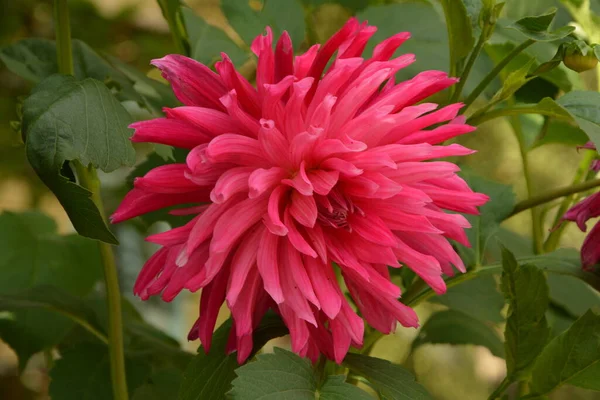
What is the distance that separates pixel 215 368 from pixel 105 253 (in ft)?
0.30

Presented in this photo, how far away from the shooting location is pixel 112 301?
1.27ft

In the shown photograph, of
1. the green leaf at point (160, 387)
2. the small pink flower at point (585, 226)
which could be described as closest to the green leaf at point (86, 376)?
the green leaf at point (160, 387)

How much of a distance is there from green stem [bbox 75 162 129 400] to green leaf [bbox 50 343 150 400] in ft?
0.11

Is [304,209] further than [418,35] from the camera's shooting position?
No

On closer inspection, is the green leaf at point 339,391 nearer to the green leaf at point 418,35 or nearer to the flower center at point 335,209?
the flower center at point 335,209

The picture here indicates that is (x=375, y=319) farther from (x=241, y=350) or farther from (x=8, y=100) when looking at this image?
(x=8, y=100)

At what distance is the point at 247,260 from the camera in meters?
0.29

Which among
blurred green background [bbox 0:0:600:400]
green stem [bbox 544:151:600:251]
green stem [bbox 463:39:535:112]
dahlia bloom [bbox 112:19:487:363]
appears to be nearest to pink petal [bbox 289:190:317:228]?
dahlia bloom [bbox 112:19:487:363]

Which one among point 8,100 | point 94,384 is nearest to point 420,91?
point 94,384

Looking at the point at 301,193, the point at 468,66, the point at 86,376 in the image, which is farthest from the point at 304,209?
the point at 86,376

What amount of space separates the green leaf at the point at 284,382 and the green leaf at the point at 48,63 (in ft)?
0.59

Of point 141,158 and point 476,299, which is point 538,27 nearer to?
point 476,299

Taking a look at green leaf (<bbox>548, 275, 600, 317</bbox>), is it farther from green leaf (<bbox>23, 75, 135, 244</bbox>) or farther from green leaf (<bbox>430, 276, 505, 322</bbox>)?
green leaf (<bbox>23, 75, 135, 244</bbox>)

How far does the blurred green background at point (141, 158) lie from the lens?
794 mm
